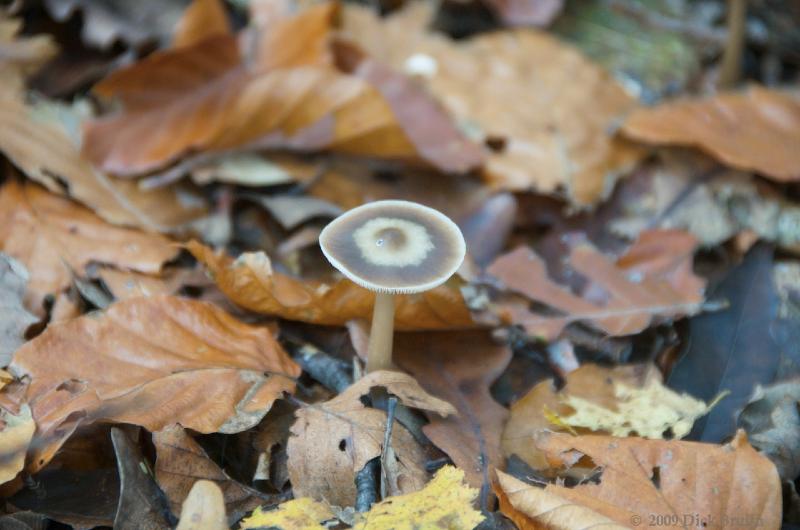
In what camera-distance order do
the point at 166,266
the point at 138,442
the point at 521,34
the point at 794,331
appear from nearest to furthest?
the point at 138,442
the point at 794,331
the point at 166,266
the point at 521,34

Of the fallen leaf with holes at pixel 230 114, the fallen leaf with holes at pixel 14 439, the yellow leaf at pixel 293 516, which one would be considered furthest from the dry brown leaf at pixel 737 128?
the fallen leaf with holes at pixel 14 439

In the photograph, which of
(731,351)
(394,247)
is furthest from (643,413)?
(394,247)

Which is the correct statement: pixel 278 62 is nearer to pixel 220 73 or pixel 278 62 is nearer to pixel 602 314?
pixel 220 73

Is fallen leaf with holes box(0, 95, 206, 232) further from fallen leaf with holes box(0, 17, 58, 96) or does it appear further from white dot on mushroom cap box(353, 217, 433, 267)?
white dot on mushroom cap box(353, 217, 433, 267)

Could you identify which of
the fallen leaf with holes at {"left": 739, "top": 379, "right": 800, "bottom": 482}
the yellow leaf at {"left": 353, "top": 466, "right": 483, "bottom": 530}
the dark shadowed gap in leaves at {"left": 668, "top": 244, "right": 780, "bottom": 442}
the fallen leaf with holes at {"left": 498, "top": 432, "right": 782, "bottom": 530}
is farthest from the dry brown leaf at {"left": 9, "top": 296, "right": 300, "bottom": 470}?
the fallen leaf with holes at {"left": 739, "top": 379, "right": 800, "bottom": 482}

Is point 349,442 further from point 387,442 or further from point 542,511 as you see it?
point 542,511

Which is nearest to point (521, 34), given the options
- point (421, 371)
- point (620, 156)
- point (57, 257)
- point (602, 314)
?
point (620, 156)

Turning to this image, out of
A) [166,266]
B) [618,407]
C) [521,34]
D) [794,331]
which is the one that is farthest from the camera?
[521,34]
